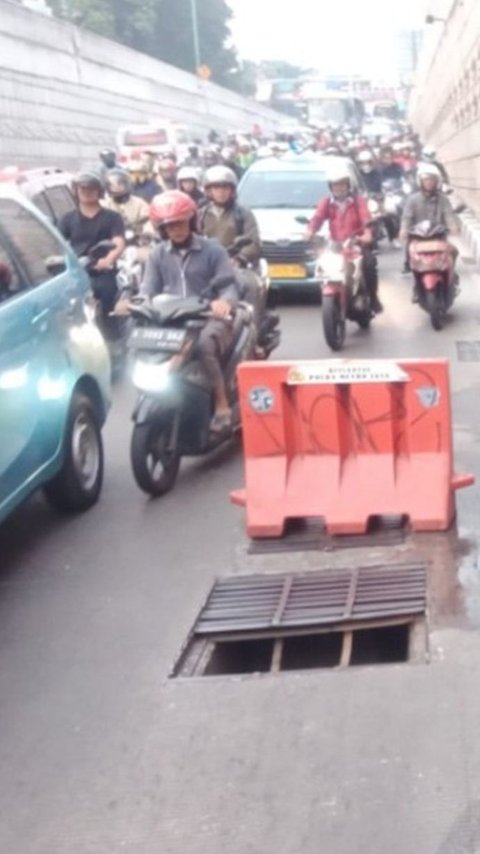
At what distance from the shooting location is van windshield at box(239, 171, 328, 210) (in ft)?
62.5

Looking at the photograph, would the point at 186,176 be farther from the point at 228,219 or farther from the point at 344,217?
the point at 228,219

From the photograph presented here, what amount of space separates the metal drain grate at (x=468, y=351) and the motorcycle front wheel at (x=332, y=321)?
106 centimetres

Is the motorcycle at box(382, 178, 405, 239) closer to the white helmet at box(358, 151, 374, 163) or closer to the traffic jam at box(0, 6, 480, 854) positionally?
the white helmet at box(358, 151, 374, 163)

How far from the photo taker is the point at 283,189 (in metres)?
19.3

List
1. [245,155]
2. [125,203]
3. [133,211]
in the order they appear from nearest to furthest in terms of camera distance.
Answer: [133,211] < [125,203] < [245,155]

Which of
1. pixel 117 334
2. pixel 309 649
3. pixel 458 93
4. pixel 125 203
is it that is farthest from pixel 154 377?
pixel 458 93

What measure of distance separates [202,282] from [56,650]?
351 cm

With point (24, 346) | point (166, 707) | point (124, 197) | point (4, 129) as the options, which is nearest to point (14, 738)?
point (166, 707)

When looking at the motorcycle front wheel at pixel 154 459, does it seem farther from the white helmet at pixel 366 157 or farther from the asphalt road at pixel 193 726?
the white helmet at pixel 366 157

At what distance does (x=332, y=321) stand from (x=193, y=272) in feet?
15.1

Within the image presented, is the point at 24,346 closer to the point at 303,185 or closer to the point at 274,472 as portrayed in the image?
the point at 274,472

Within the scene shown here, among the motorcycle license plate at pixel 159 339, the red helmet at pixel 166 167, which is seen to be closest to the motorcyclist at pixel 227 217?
the motorcycle license plate at pixel 159 339

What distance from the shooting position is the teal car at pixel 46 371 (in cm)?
708

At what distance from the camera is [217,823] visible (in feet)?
14.9
